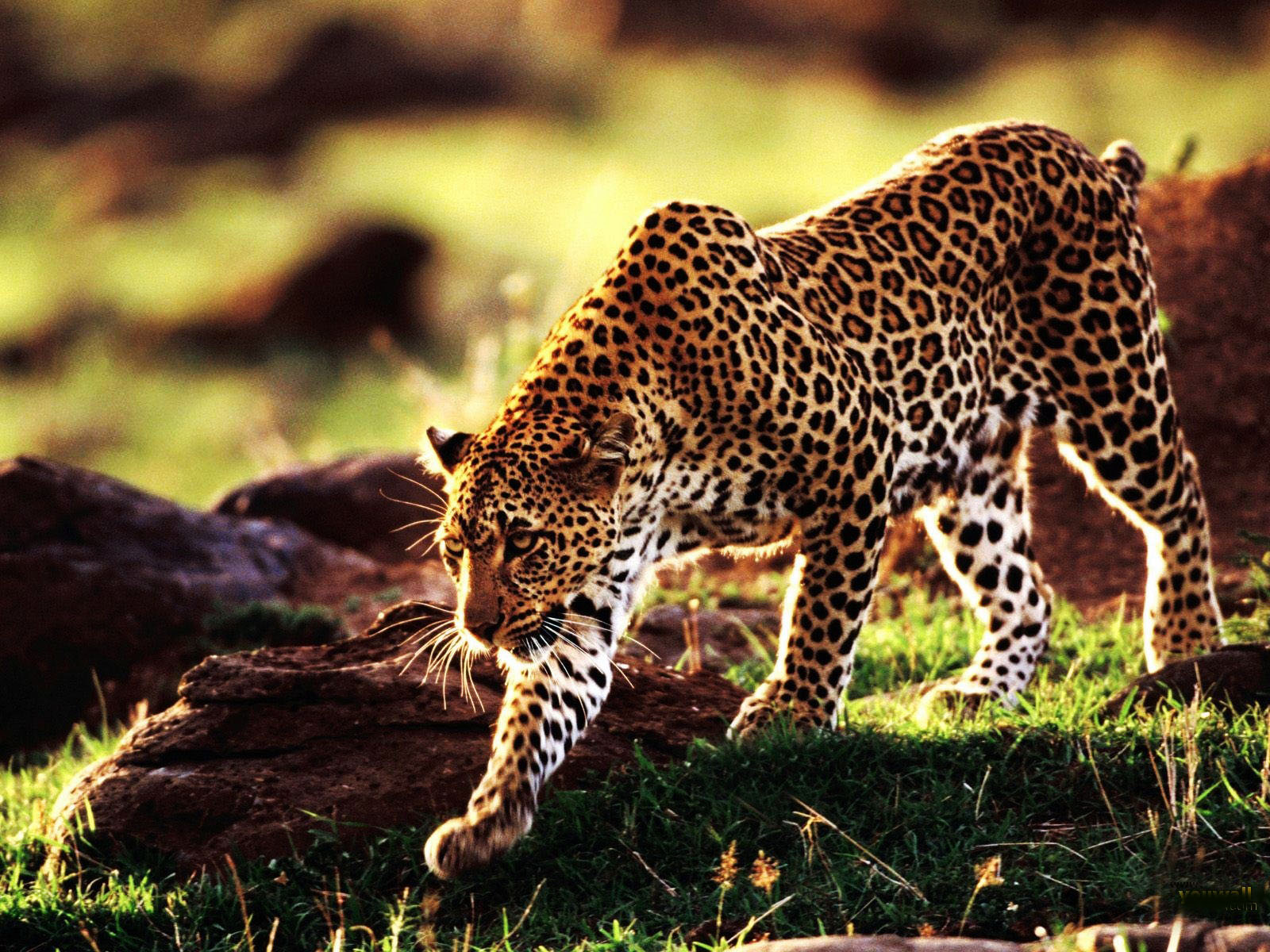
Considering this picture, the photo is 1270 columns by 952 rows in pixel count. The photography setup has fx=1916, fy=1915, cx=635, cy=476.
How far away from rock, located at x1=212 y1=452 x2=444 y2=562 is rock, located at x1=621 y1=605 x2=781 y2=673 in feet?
8.70

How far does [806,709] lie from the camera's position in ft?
22.8

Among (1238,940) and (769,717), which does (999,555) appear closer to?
(769,717)

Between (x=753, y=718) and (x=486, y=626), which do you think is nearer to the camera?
(x=486, y=626)

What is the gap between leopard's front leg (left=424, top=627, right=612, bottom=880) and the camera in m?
6.05

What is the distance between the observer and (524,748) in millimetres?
6430

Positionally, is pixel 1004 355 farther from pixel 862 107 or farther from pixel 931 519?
pixel 862 107

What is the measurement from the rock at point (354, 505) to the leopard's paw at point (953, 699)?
4.51 meters

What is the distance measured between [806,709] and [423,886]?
5.20 ft

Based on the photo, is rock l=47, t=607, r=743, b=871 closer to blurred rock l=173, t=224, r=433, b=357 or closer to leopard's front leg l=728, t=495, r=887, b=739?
leopard's front leg l=728, t=495, r=887, b=739

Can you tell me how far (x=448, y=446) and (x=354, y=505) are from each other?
5241 millimetres

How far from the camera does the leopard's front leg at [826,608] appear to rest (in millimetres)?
7023

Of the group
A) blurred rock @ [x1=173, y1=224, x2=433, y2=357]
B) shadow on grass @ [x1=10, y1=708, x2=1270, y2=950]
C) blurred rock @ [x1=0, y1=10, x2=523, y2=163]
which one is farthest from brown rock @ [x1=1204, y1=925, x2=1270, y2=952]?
blurred rock @ [x1=0, y1=10, x2=523, y2=163]

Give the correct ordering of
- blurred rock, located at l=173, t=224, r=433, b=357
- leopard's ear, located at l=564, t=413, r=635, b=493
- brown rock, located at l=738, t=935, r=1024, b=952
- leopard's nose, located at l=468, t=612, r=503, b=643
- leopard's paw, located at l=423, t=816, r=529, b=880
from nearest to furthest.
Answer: brown rock, located at l=738, t=935, r=1024, b=952 → leopard's paw, located at l=423, t=816, r=529, b=880 → leopard's nose, located at l=468, t=612, r=503, b=643 → leopard's ear, located at l=564, t=413, r=635, b=493 → blurred rock, located at l=173, t=224, r=433, b=357

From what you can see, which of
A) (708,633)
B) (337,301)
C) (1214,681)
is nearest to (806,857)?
(1214,681)
